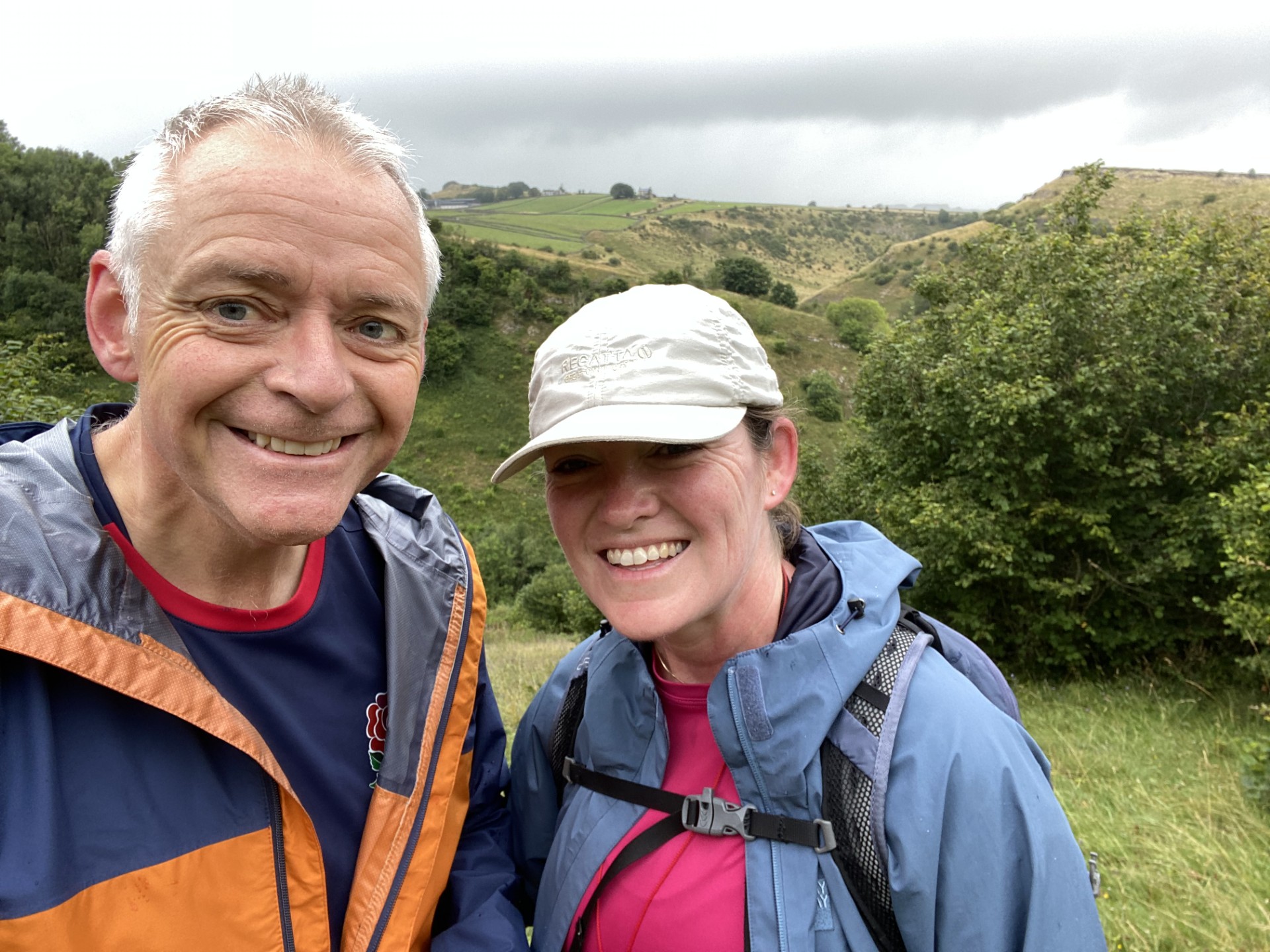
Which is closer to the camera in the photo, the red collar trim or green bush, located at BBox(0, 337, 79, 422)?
the red collar trim

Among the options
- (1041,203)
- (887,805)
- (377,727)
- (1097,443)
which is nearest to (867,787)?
(887,805)

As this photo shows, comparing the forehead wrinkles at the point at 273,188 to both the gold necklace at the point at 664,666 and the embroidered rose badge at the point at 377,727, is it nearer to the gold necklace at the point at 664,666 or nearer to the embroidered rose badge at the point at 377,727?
the embroidered rose badge at the point at 377,727

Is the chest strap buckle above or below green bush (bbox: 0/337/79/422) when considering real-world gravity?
above

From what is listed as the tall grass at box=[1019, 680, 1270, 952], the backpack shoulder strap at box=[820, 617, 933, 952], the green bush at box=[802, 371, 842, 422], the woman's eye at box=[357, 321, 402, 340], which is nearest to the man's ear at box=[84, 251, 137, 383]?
the woman's eye at box=[357, 321, 402, 340]

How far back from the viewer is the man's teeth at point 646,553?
181cm

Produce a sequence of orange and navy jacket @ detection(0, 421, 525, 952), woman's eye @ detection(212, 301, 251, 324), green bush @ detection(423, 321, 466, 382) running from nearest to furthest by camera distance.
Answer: orange and navy jacket @ detection(0, 421, 525, 952) < woman's eye @ detection(212, 301, 251, 324) < green bush @ detection(423, 321, 466, 382)

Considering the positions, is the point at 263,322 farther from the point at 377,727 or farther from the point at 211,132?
the point at 377,727

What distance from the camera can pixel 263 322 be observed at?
1479 mm

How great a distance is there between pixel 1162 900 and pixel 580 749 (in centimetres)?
387

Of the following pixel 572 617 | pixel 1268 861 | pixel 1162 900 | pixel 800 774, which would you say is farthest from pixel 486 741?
pixel 572 617

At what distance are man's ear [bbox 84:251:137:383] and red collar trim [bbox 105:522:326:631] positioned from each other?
360mm

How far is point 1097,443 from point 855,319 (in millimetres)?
56709

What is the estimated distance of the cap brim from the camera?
1621 millimetres

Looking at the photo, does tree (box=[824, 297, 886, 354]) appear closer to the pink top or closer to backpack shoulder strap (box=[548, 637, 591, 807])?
backpack shoulder strap (box=[548, 637, 591, 807])
